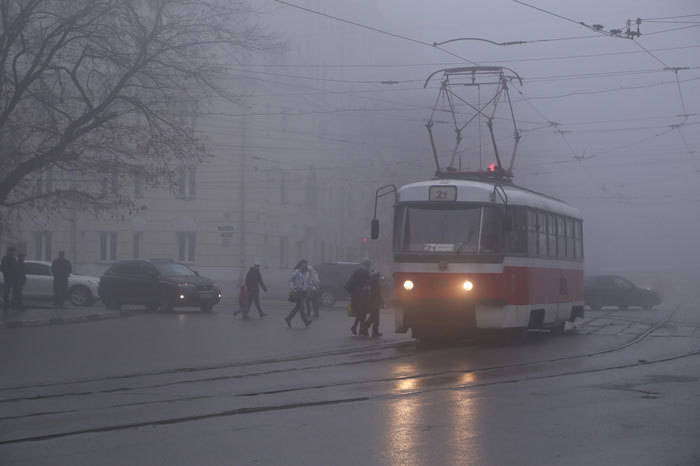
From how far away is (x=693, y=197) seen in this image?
194 feet

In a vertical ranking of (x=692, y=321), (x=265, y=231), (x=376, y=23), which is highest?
(x=376, y=23)

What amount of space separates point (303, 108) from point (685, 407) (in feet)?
149

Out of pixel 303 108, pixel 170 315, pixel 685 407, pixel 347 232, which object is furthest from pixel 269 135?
pixel 685 407

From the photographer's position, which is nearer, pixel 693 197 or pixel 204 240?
pixel 204 240

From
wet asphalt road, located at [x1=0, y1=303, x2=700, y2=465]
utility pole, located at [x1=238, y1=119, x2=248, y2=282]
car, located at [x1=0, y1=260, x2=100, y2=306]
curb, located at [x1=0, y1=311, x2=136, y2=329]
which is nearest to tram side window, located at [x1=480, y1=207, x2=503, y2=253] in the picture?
wet asphalt road, located at [x1=0, y1=303, x2=700, y2=465]

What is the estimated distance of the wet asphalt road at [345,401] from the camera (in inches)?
299

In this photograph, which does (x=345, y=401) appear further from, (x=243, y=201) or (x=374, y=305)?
(x=243, y=201)

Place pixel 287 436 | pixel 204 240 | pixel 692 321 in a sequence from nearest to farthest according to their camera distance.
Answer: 1. pixel 287 436
2. pixel 692 321
3. pixel 204 240

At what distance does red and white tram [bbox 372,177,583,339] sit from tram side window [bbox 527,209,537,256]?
3.4 inches

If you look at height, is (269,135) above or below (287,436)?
above

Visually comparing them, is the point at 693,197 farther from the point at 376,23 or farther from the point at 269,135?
the point at 269,135

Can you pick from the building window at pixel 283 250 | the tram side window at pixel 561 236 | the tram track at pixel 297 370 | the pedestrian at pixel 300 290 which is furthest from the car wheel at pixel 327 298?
the tram track at pixel 297 370

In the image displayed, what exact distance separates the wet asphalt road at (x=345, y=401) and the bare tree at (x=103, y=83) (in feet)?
18.5

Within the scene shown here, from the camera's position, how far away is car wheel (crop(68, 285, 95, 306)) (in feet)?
116
